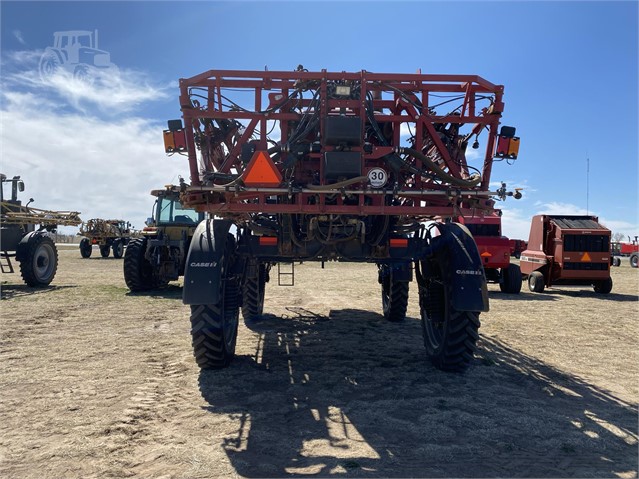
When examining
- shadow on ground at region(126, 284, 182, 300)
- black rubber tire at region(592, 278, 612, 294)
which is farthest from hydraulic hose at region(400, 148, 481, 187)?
black rubber tire at region(592, 278, 612, 294)

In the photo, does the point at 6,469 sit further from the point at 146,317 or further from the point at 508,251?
the point at 508,251

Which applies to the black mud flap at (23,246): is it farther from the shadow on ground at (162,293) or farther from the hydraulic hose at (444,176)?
the hydraulic hose at (444,176)

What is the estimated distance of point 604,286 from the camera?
494 inches

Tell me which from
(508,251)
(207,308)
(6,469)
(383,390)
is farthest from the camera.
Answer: (508,251)

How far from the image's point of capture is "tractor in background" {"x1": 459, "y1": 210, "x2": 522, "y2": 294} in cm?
1219

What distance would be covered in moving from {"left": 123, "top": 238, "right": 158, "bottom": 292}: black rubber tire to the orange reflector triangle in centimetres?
777

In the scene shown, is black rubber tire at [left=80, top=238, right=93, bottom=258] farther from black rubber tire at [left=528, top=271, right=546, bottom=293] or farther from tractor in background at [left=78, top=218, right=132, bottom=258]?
black rubber tire at [left=528, top=271, right=546, bottom=293]

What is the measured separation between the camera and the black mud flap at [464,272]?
171 inches

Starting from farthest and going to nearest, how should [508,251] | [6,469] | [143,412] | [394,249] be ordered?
[508,251]
[394,249]
[143,412]
[6,469]

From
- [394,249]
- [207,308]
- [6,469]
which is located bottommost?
[6,469]

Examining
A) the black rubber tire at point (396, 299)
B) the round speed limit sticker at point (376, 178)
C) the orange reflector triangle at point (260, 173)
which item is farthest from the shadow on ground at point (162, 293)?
the round speed limit sticker at point (376, 178)

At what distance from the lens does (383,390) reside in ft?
13.5

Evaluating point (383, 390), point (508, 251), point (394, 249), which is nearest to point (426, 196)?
point (394, 249)

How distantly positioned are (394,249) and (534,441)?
2315 mm
